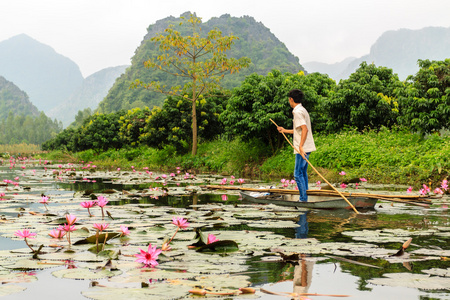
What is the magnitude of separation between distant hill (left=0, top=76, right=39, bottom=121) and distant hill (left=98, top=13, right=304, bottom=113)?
63.0 m

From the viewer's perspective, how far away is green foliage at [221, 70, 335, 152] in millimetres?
17391

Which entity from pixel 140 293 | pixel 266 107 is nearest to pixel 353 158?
pixel 266 107

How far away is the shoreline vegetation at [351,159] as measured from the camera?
38.4 ft

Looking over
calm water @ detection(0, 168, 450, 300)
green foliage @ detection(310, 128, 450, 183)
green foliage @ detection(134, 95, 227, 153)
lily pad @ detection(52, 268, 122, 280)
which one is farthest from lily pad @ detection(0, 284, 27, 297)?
green foliage @ detection(134, 95, 227, 153)

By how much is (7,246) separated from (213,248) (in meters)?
1.87

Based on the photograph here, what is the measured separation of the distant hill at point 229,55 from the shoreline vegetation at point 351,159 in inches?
1592

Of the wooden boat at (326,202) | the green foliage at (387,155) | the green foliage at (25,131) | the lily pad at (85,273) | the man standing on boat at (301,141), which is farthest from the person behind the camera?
the green foliage at (25,131)

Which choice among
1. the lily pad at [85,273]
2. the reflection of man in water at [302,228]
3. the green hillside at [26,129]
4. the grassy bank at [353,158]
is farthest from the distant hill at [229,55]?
the lily pad at [85,273]

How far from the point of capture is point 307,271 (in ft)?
9.85

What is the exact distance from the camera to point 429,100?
1469 cm

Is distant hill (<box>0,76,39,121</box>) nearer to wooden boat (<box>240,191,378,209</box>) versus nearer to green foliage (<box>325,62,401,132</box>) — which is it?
green foliage (<box>325,62,401,132</box>)

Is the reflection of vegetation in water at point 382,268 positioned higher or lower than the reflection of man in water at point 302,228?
higher

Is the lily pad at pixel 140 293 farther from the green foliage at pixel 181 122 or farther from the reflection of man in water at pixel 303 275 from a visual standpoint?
the green foliage at pixel 181 122

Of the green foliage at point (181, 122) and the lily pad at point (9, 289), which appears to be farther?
the green foliage at point (181, 122)
